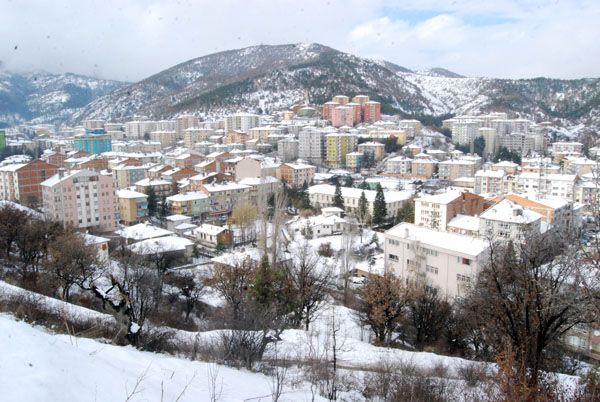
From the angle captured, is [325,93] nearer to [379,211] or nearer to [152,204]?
[152,204]

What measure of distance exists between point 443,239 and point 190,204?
11.0m

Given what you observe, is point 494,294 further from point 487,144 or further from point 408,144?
point 487,144

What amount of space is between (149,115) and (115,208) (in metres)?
41.2

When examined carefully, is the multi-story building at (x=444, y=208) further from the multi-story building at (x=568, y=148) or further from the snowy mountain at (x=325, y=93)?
the snowy mountain at (x=325, y=93)

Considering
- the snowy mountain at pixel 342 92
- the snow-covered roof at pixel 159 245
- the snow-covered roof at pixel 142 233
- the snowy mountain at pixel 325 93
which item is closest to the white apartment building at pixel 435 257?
the snow-covered roof at pixel 159 245

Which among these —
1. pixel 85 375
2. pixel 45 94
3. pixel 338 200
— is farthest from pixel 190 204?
pixel 45 94

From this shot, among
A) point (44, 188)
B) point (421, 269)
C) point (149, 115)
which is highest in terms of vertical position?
point (149, 115)

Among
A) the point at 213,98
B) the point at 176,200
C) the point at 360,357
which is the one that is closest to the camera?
the point at 360,357

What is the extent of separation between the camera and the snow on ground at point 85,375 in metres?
1.82

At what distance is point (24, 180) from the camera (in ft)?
61.7

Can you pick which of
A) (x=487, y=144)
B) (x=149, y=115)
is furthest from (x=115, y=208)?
(x=149, y=115)

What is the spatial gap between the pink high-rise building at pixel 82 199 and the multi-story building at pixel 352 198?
25.9ft

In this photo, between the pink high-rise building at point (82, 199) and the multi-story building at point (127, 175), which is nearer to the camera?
the pink high-rise building at point (82, 199)

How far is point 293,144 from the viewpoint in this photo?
107 ft
